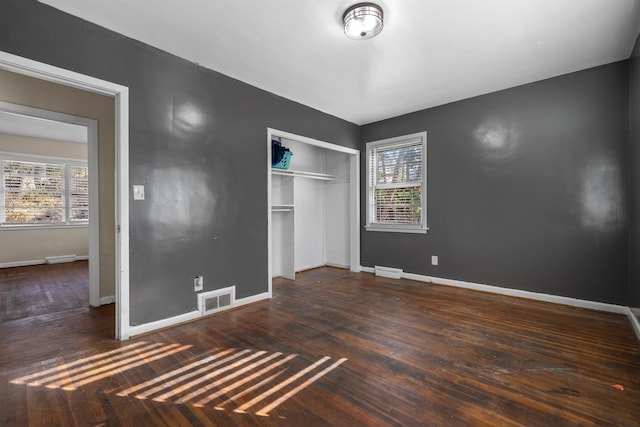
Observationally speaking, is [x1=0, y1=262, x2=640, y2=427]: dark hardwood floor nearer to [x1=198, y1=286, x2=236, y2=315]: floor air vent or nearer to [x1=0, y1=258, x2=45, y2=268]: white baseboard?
[x1=198, y1=286, x2=236, y2=315]: floor air vent

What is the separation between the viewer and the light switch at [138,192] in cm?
266

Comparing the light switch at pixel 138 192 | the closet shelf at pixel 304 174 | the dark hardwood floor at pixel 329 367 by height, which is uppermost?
the closet shelf at pixel 304 174

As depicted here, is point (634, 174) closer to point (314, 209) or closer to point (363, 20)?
point (363, 20)

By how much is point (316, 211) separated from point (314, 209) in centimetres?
7

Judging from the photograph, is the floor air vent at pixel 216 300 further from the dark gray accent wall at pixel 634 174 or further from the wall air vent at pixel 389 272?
the dark gray accent wall at pixel 634 174

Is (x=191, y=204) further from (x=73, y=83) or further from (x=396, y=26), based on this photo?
(x=396, y=26)

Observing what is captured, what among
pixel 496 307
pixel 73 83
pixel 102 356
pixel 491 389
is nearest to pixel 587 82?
pixel 496 307

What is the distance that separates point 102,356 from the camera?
2.25 meters

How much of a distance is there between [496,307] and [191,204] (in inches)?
140

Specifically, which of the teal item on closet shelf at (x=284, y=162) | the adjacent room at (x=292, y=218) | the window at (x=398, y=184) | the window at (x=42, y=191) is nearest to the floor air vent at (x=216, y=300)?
the adjacent room at (x=292, y=218)

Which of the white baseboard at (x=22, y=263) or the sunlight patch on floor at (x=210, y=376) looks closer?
the sunlight patch on floor at (x=210, y=376)

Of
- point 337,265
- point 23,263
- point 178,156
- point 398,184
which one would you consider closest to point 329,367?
point 178,156

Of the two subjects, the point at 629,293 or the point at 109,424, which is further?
the point at 629,293

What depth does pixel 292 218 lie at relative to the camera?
477 cm
